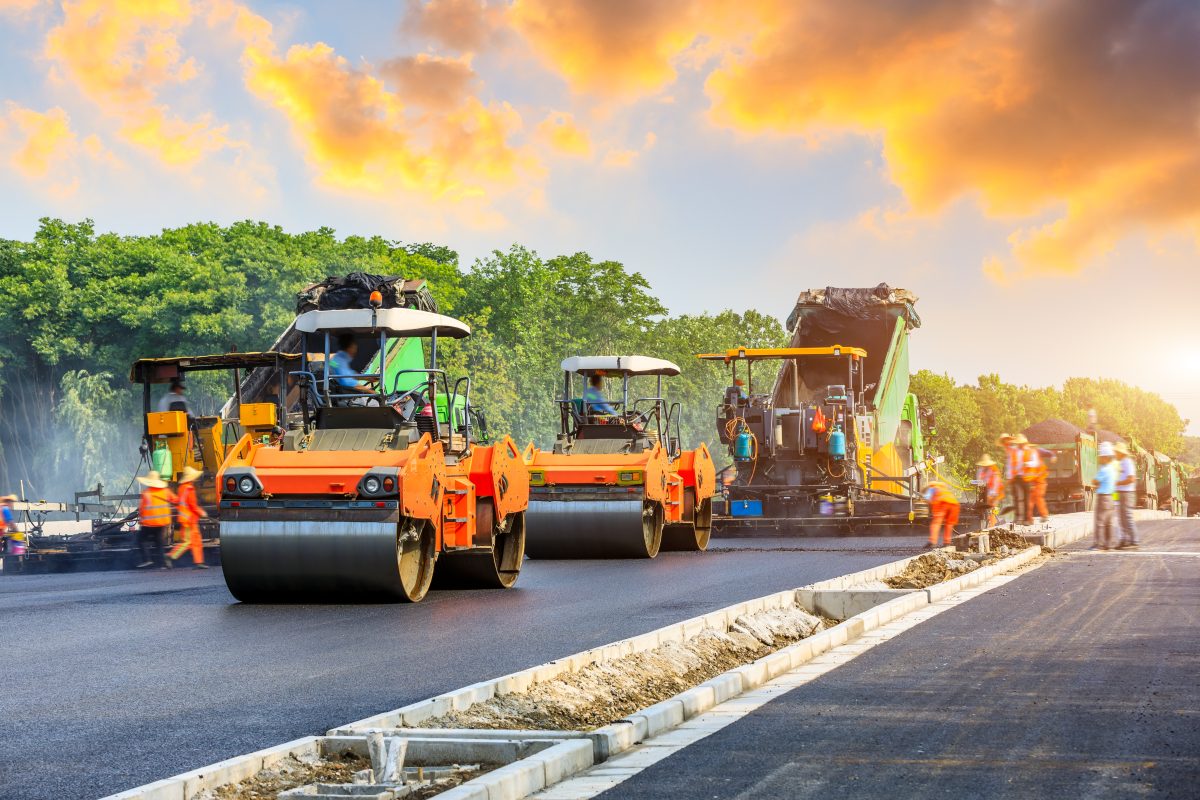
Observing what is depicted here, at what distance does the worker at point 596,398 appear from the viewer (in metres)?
19.8

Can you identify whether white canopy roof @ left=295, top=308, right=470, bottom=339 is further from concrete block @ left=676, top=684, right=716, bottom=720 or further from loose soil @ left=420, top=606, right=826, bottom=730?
concrete block @ left=676, top=684, right=716, bottom=720

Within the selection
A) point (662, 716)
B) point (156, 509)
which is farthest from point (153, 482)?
point (662, 716)

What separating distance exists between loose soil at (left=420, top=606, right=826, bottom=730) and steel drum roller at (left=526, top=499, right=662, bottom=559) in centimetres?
685

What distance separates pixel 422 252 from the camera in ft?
234

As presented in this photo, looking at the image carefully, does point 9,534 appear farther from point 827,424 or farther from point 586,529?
point 827,424

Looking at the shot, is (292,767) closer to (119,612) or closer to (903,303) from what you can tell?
(119,612)

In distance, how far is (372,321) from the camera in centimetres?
1294

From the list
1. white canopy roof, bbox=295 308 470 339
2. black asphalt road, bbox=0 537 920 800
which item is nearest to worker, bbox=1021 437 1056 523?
black asphalt road, bbox=0 537 920 800

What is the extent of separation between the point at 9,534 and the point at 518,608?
33.5ft

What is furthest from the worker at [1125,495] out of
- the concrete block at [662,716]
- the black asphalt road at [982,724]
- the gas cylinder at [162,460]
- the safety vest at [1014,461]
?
the concrete block at [662,716]

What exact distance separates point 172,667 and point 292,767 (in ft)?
11.1

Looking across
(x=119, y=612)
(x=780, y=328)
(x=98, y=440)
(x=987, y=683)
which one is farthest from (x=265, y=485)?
(x=780, y=328)

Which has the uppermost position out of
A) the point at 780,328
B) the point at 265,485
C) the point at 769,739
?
the point at 780,328

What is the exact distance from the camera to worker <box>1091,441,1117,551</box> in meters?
20.8
